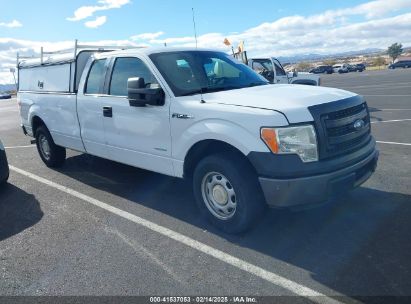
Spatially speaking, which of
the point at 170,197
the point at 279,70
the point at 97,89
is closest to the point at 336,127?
the point at 170,197

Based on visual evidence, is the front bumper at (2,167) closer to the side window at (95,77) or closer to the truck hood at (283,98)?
the side window at (95,77)

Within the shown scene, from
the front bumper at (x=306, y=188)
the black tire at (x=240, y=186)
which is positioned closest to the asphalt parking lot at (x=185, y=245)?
the black tire at (x=240, y=186)

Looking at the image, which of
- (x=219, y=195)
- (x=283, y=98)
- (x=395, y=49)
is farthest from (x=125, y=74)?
(x=395, y=49)

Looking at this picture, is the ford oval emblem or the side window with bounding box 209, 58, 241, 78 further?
the side window with bounding box 209, 58, 241, 78

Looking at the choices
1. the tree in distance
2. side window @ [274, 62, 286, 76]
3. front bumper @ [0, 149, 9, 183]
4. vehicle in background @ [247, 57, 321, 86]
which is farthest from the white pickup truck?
the tree in distance

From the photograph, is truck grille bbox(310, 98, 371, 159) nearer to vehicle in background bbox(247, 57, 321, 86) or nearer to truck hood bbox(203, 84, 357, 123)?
truck hood bbox(203, 84, 357, 123)

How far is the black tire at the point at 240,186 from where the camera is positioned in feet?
12.4

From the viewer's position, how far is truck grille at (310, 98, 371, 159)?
141 inches

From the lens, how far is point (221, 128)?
3.83 meters

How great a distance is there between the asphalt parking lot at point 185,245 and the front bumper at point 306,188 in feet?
1.70

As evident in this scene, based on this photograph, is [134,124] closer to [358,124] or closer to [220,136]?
[220,136]

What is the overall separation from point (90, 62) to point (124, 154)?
161 centimetres

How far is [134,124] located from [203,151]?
111 cm

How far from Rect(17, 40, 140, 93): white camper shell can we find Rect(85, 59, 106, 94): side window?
1.32 ft
